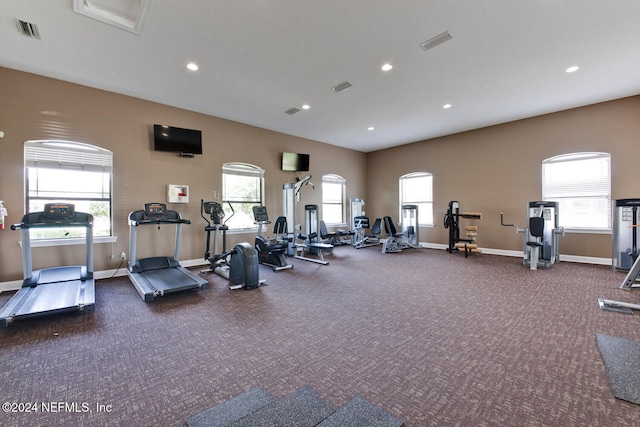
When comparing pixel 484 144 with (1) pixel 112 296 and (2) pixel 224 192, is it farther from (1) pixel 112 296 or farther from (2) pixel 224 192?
(1) pixel 112 296

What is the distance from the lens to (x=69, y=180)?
182 inches

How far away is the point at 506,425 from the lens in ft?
4.93

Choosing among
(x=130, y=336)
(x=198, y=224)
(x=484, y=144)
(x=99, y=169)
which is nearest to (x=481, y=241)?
(x=484, y=144)

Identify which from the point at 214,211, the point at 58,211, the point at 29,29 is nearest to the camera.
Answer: the point at 29,29

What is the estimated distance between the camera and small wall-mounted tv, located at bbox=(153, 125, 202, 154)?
5277 mm

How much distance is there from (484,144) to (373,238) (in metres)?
4.12

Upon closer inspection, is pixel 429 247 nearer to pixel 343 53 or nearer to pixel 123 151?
pixel 343 53

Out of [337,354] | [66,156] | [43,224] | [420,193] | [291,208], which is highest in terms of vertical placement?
[66,156]

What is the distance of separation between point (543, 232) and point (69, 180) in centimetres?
912

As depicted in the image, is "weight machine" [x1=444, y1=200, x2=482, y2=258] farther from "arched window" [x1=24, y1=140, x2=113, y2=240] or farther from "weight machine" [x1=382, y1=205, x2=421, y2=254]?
"arched window" [x1=24, y1=140, x2=113, y2=240]

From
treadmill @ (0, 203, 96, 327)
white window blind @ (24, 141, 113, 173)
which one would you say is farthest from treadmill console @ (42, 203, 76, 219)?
white window blind @ (24, 141, 113, 173)

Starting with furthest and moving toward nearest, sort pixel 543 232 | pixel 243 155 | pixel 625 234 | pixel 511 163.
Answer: pixel 511 163, pixel 243 155, pixel 543 232, pixel 625 234

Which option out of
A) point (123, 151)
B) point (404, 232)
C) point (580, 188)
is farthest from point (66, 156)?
point (580, 188)

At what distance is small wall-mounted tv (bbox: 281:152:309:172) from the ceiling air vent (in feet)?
15.6
